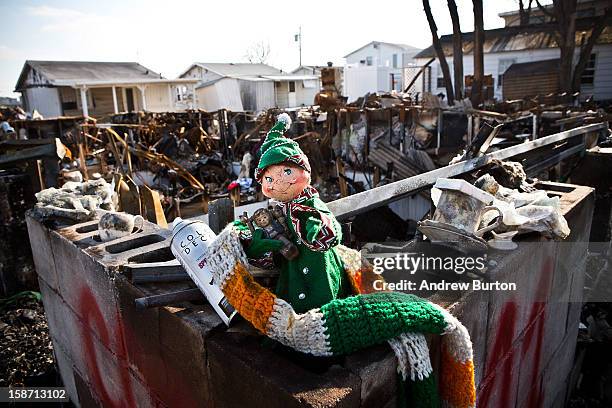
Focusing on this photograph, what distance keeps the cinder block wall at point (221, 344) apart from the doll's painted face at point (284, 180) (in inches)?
23.9

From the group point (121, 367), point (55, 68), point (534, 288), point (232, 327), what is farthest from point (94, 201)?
point (55, 68)

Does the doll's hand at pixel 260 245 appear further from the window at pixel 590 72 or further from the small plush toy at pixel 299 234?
the window at pixel 590 72

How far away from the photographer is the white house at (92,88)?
28125mm

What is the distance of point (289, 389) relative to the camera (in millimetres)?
1549

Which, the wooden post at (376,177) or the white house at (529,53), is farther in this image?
the white house at (529,53)

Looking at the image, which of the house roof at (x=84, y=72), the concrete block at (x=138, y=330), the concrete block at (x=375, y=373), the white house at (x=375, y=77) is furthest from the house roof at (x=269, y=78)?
the concrete block at (x=375, y=373)

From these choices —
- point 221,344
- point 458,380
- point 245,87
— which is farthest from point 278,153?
point 245,87

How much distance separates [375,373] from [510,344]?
1.63m

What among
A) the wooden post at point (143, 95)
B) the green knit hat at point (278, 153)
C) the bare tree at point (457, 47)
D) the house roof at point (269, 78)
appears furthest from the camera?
the house roof at point (269, 78)

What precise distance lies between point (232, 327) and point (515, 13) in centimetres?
3563

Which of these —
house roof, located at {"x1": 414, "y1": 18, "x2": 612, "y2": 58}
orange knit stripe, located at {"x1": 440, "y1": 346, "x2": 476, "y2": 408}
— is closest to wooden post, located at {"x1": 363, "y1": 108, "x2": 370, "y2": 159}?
orange knit stripe, located at {"x1": 440, "y1": 346, "x2": 476, "y2": 408}

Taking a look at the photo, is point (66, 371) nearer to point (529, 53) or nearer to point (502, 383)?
point (502, 383)

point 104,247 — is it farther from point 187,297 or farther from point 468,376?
point 468,376

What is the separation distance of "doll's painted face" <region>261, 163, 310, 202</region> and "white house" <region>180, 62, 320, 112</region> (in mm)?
33569
